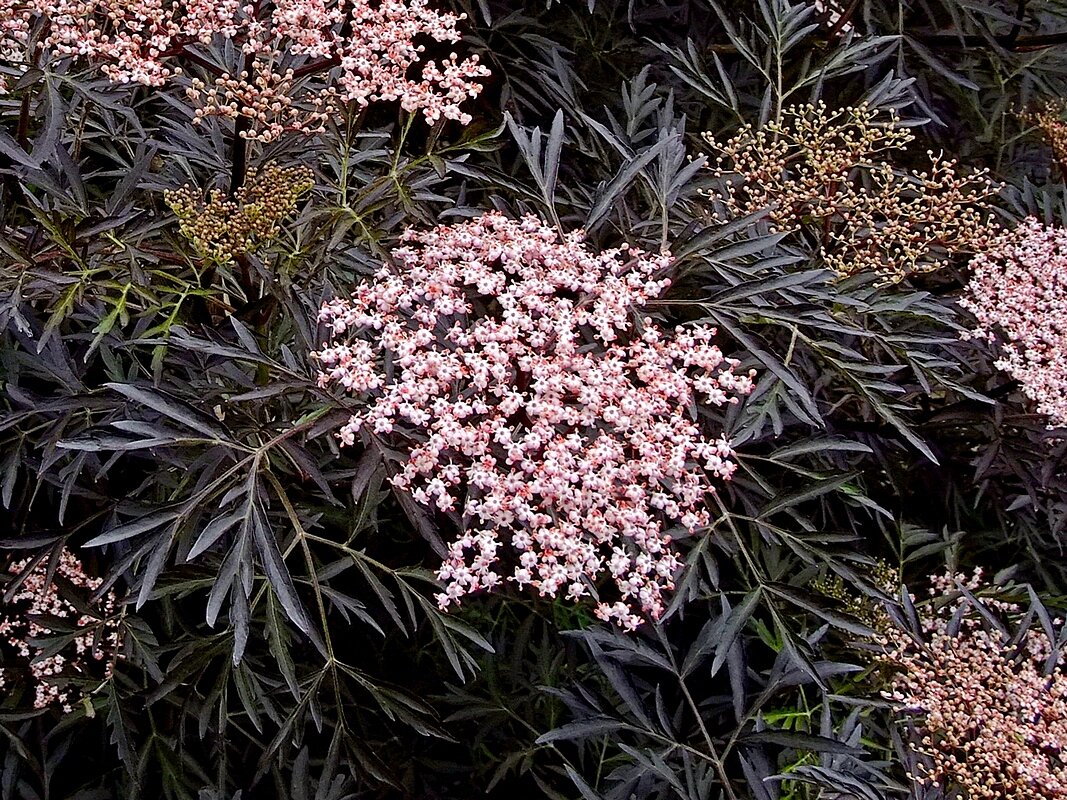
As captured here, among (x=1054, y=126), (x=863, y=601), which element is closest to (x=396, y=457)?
(x=863, y=601)

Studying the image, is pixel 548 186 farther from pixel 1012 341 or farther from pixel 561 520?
pixel 1012 341

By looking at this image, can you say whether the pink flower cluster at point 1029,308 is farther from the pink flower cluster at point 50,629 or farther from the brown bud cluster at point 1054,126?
the pink flower cluster at point 50,629

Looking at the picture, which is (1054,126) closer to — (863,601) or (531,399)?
(863,601)

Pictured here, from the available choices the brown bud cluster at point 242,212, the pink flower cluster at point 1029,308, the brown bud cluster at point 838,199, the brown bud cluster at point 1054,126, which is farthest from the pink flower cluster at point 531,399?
the brown bud cluster at point 1054,126

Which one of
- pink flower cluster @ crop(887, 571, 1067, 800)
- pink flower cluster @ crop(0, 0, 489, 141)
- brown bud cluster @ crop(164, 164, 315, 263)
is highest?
pink flower cluster @ crop(0, 0, 489, 141)

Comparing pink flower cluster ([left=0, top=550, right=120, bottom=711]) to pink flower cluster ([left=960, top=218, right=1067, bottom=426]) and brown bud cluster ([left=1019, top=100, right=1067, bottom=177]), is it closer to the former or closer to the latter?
pink flower cluster ([left=960, top=218, right=1067, bottom=426])

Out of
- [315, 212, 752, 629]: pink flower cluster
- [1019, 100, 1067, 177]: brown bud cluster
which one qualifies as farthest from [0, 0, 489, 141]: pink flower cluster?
[1019, 100, 1067, 177]: brown bud cluster
